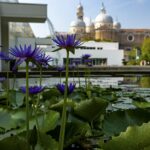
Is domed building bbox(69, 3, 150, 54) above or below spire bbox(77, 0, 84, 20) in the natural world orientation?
below

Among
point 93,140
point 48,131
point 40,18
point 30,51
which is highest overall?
point 40,18

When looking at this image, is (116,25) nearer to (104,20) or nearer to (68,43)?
(104,20)

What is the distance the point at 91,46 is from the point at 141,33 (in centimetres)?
3012

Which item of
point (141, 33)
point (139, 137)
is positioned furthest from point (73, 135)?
point (141, 33)

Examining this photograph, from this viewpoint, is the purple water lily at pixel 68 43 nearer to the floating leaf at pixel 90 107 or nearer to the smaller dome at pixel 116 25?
the floating leaf at pixel 90 107

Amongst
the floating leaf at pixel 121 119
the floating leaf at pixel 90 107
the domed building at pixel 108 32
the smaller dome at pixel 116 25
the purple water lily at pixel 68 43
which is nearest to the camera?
the purple water lily at pixel 68 43

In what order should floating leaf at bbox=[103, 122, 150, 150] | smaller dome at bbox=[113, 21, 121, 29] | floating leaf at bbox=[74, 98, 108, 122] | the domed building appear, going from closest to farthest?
floating leaf at bbox=[103, 122, 150, 150], floating leaf at bbox=[74, 98, 108, 122], the domed building, smaller dome at bbox=[113, 21, 121, 29]

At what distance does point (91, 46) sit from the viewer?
66062 millimetres

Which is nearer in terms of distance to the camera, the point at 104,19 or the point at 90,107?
the point at 90,107

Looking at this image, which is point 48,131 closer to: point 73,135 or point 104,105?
point 73,135

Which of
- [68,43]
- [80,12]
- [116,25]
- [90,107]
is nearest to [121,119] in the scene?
[90,107]

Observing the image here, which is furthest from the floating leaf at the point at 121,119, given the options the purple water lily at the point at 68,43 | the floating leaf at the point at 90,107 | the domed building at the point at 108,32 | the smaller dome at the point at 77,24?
the smaller dome at the point at 77,24

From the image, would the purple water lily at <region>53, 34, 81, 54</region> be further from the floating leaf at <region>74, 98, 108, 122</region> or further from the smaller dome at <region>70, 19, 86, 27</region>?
the smaller dome at <region>70, 19, 86, 27</region>

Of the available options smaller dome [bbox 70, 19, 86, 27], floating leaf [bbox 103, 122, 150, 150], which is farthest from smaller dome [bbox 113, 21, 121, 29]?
floating leaf [bbox 103, 122, 150, 150]
